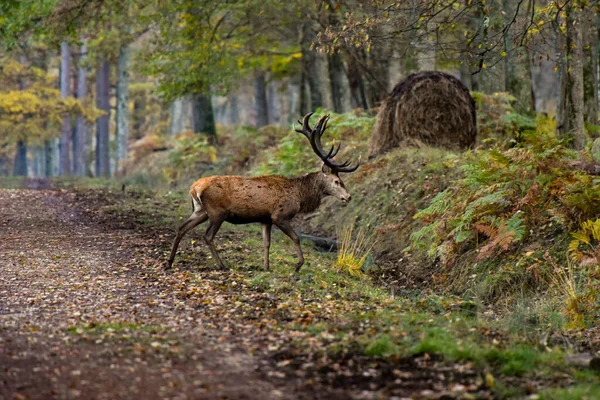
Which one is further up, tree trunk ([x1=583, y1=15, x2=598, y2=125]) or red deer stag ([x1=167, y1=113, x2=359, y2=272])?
tree trunk ([x1=583, y1=15, x2=598, y2=125])

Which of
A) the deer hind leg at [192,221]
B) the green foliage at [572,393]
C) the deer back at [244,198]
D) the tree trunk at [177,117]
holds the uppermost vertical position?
the tree trunk at [177,117]

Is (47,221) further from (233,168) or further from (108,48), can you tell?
(108,48)

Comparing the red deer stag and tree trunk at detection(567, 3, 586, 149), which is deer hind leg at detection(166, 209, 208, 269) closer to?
the red deer stag

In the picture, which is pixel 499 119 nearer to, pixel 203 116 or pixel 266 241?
pixel 266 241

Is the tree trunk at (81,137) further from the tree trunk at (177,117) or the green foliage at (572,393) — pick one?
the green foliage at (572,393)

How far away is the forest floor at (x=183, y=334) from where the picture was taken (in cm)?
641

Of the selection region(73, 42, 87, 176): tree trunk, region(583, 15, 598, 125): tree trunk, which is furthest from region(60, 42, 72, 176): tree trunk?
region(583, 15, 598, 125): tree trunk

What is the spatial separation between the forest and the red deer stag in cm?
3

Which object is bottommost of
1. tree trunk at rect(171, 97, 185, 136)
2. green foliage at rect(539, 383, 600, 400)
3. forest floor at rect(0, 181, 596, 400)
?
green foliage at rect(539, 383, 600, 400)

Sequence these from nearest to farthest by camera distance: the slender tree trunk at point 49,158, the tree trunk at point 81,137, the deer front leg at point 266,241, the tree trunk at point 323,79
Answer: the deer front leg at point 266,241 < the tree trunk at point 323,79 < the tree trunk at point 81,137 < the slender tree trunk at point 49,158

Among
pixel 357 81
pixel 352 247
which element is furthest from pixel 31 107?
pixel 352 247

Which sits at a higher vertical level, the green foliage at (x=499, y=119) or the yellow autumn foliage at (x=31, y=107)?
the yellow autumn foliage at (x=31, y=107)

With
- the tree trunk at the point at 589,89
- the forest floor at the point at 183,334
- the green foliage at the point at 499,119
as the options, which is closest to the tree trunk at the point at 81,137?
the green foliage at the point at 499,119

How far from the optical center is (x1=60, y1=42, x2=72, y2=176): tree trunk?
145 feet
